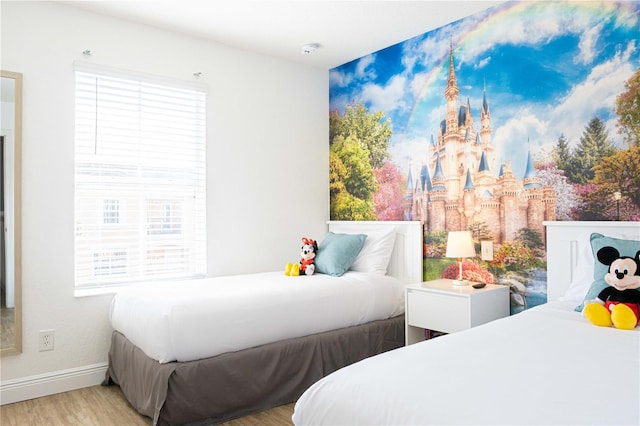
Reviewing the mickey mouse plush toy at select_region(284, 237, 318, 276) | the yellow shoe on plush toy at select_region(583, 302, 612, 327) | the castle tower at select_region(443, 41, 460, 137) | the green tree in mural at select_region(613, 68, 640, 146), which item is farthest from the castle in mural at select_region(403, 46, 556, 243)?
the yellow shoe on plush toy at select_region(583, 302, 612, 327)

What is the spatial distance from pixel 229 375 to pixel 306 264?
1.23m

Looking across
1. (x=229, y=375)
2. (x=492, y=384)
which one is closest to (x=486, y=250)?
(x=229, y=375)

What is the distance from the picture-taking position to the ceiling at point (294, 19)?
309 cm

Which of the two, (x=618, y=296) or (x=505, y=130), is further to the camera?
(x=505, y=130)

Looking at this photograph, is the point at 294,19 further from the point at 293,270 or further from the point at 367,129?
the point at 293,270

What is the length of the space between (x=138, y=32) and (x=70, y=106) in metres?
0.77

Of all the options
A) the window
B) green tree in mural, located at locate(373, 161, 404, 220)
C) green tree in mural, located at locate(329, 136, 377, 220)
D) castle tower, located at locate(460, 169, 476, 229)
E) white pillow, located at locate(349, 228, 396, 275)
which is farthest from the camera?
green tree in mural, located at locate(329, 136, 377, 220)

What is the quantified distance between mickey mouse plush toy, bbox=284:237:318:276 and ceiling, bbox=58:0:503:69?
1680 millimetres

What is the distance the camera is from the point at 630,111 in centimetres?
259

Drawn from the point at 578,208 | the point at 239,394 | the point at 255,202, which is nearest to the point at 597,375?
the point at 578,208

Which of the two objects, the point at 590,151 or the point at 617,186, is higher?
the point at 590,151

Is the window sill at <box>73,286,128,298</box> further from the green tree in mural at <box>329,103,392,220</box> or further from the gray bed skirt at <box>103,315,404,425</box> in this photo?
the green tree in mural at <box>329,103,392,220</box>

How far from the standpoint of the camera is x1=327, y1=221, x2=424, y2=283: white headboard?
3.66 meters

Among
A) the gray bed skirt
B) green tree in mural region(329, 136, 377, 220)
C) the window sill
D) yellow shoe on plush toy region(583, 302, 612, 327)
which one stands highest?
green tree in mural region(329, 136, 377, 220)
